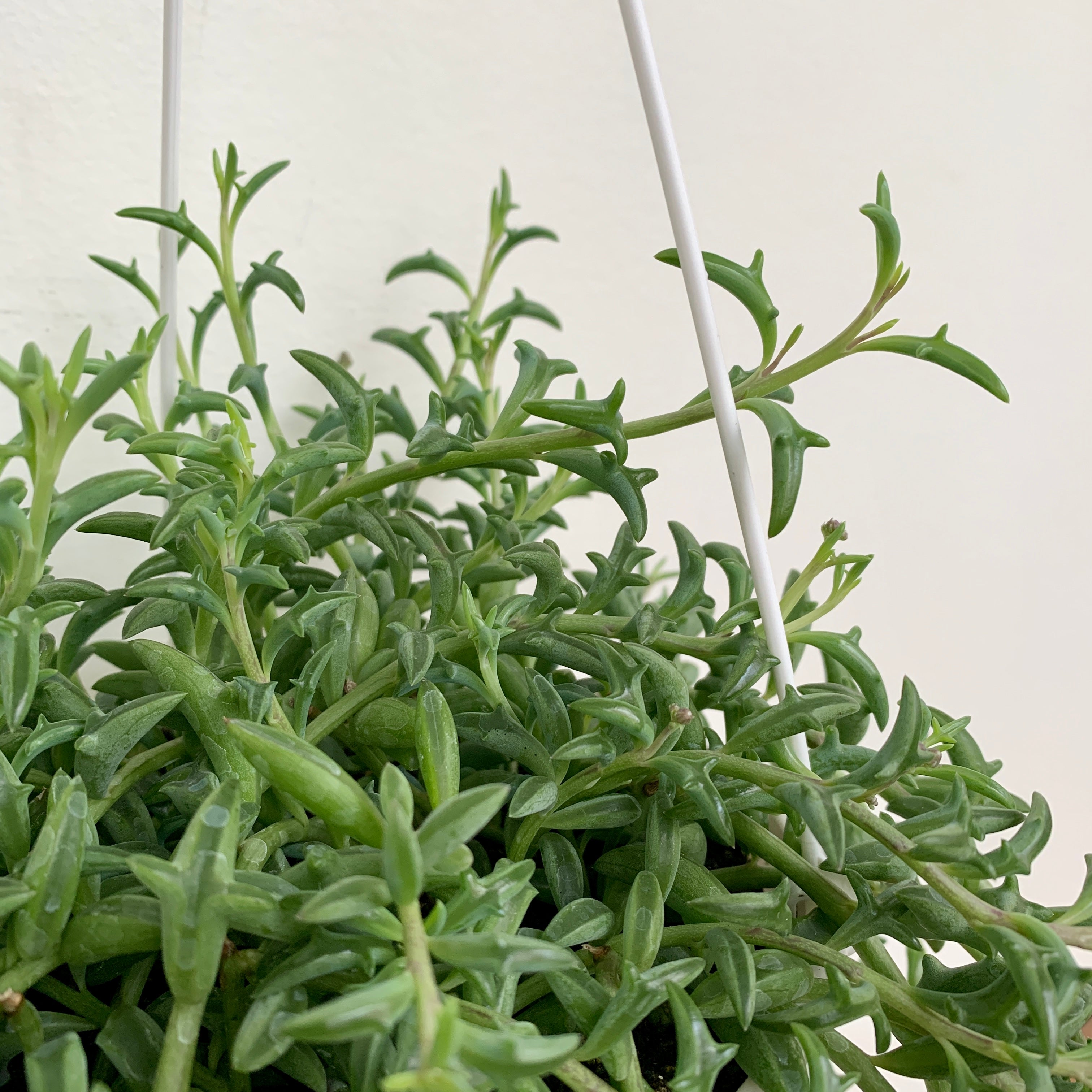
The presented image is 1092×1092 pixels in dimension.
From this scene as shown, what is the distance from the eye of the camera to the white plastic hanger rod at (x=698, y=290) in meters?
0.35

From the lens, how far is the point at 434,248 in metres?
0.88

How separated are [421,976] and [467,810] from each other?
0.04 meters

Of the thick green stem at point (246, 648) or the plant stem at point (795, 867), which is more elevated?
the thick green stem at point (246, 648)

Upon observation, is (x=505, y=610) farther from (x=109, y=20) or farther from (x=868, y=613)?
(x=868, y=613)

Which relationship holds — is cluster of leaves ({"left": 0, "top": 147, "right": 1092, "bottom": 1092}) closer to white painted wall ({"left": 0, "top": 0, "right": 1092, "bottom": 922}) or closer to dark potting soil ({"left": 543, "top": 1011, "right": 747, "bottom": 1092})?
dark potting soil ({"left": 543, "top": 1011, "right": 747, "bottom": 1092})

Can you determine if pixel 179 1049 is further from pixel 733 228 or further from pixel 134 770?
pixel 733 228

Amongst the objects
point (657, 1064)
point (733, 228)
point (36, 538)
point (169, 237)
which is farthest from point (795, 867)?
point (733, 228)

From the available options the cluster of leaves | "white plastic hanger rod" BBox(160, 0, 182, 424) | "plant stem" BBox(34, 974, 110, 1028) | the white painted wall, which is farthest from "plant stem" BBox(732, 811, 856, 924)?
the white painted wall

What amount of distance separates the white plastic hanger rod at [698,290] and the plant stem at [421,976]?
0.55 ft

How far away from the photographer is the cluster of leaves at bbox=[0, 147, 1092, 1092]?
27 centimetres

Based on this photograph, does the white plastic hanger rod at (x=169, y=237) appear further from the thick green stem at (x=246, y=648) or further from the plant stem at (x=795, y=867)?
the plant stem at (x=795, y=867)

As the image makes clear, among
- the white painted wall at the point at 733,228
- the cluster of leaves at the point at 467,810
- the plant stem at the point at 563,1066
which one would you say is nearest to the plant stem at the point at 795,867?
the cluster of leaves at the point at 467,810

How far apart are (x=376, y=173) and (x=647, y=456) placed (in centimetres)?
33

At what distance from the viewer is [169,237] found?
0.51m
